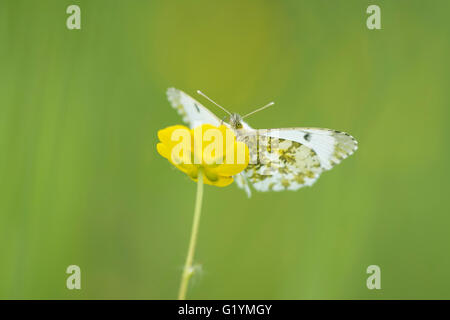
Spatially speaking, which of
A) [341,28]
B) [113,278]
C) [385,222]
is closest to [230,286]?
[113,278]

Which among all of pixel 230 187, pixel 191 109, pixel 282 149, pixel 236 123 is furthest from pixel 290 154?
pixel 230 187

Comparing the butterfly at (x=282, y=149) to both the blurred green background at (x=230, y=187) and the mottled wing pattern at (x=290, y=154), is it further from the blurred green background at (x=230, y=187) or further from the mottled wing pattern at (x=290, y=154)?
the blurred green background at (x=230, y=187)

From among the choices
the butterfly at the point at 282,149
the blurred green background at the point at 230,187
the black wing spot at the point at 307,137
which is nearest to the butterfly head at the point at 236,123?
the butterfly at the point at 282,149

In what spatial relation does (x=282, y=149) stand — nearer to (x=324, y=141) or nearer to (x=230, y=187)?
(x=324, y=141)

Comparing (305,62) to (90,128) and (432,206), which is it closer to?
(432,206)

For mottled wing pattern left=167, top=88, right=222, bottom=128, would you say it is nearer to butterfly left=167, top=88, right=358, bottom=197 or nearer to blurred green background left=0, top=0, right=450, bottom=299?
butterfly left=167, top=88, right=358, bottom=197

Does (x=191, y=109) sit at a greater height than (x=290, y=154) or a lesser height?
greater
